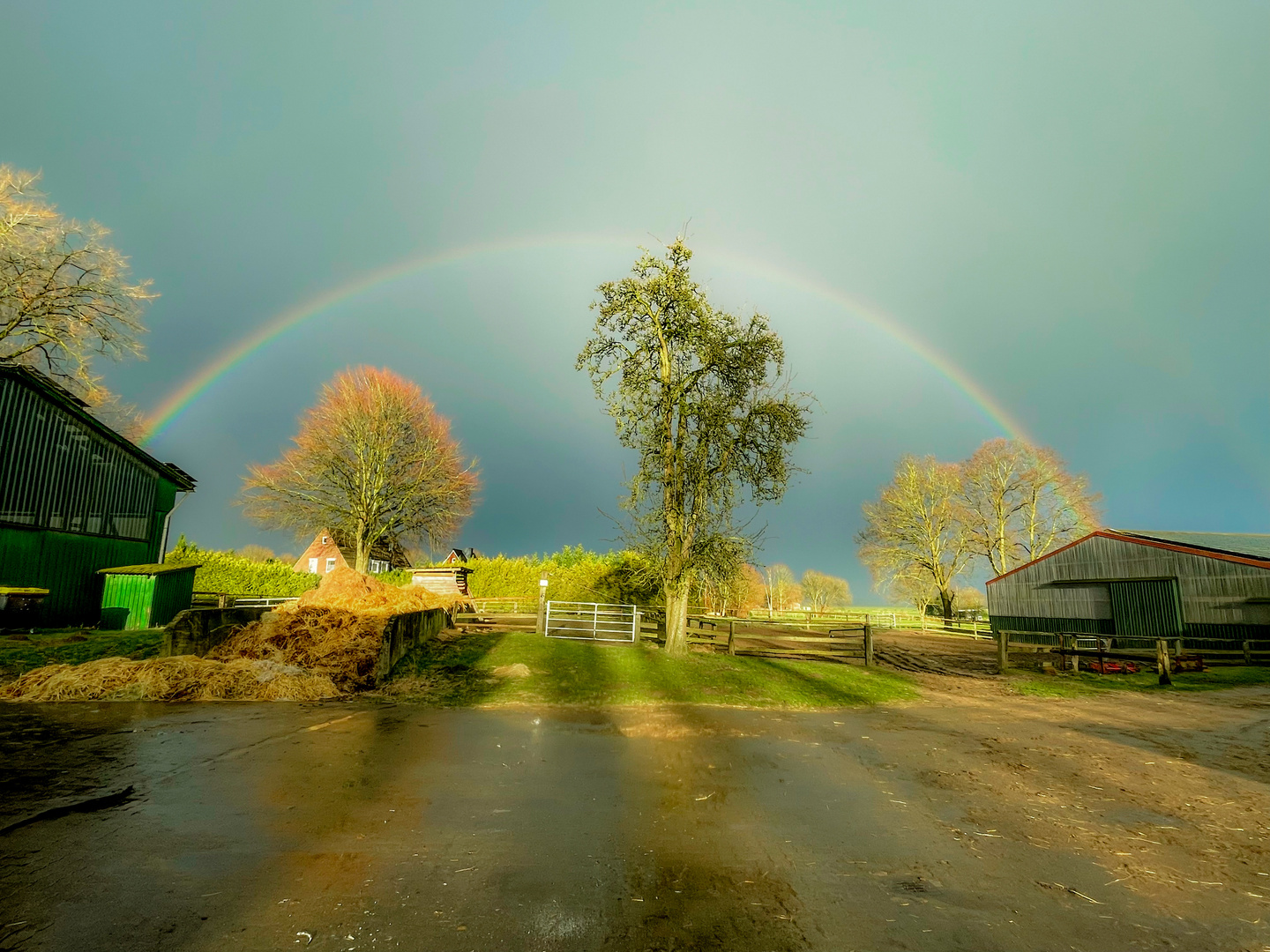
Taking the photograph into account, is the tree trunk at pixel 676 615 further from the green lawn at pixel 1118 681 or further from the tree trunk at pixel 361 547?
the tree trunk at pixel 361 547

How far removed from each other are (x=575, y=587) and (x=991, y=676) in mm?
17971

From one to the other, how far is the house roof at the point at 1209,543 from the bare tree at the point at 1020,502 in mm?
9636

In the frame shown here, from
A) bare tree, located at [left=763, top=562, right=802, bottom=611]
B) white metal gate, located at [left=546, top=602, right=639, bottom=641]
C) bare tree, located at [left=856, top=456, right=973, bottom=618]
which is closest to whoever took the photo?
white metal gate, located at [left=546, top=602, right=639, bottom=641]

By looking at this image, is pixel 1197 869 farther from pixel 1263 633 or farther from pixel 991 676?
pixel 1263 633

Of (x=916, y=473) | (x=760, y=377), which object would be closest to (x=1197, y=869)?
(x=760, y=377)

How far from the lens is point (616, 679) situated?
12781 mm

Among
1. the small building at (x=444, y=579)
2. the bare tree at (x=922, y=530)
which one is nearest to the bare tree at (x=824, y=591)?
the bare tree at (x=922, y=530)

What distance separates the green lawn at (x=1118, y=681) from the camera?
49.6 ft

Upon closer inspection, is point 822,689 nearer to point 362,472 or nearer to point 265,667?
point 265,667

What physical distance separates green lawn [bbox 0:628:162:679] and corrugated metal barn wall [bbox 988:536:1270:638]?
34801 mm

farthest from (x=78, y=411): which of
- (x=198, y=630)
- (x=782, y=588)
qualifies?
(x=782, y=588)

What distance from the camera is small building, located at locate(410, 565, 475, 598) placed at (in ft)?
108

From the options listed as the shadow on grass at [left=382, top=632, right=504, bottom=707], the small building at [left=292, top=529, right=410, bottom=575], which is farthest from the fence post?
the small building at [left=292, top=529, right=410, bottom=575]

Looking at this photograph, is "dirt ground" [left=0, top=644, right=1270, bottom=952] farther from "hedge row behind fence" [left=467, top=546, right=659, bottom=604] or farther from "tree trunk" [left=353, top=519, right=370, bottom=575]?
"tree trunk" [left=353, top=519, right=370, bottom=575]
